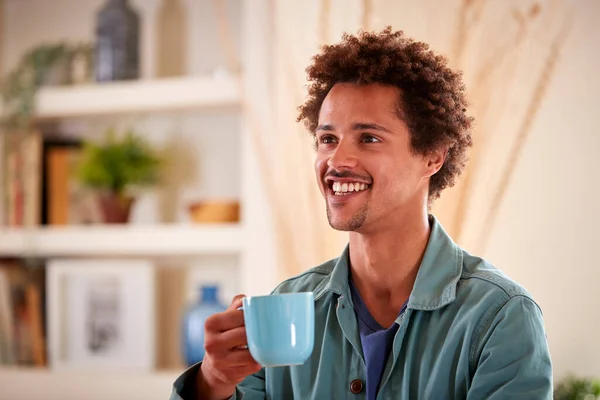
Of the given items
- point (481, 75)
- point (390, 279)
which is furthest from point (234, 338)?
point (481, 75)

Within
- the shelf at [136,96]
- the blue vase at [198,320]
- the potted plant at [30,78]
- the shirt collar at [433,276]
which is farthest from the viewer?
the potted plant at [30,78]

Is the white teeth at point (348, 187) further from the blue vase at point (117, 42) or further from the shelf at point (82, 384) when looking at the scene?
the blue vase at point (117, 42)

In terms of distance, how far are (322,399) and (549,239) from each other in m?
1.20

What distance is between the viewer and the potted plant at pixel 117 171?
2.86 m

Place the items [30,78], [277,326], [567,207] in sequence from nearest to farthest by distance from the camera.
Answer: [277,326] < [567,207] < [30,78]

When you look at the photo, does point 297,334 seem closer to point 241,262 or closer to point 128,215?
point 241,262

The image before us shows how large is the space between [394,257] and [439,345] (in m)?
0.21

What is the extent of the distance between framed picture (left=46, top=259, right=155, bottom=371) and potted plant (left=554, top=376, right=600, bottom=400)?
57.1 inches

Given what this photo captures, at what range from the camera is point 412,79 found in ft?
4.76

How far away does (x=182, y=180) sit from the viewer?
3.02 m

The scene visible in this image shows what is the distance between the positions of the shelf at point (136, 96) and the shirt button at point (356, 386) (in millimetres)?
1564

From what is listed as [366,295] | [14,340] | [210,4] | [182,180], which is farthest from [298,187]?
[14,340]

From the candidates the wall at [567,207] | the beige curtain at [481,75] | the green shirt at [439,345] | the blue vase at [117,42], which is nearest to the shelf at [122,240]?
the beige curtain at [481,75]

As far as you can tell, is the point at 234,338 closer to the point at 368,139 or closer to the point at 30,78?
the point at 368,139
